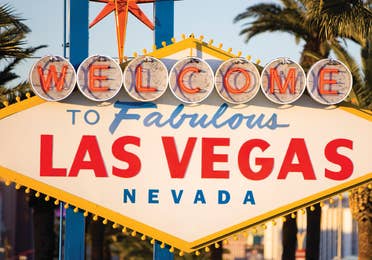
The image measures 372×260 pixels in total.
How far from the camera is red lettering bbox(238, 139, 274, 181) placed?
21.5m

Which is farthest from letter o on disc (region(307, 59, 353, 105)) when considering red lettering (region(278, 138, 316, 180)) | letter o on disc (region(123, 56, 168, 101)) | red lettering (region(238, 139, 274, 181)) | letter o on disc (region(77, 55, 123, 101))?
letter o on disc (region(77, 55, 123, 101))

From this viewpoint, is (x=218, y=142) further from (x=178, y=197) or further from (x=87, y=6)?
(x=87, y=6)

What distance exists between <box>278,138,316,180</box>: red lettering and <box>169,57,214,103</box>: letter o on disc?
2.48 metres

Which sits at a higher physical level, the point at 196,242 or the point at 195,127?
the point at 195,127

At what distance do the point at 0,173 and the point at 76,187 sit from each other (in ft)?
5.94

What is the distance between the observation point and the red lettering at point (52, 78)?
824 inches

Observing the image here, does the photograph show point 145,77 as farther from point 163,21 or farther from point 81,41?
point 81,41

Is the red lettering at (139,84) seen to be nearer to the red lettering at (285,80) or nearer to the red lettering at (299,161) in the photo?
the red lettering at (285,80)

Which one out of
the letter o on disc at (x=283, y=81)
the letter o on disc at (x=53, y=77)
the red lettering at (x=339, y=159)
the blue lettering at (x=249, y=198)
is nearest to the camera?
the letter o on disc at (x=53, y=77)

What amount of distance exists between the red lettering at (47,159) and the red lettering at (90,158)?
1.03 feet

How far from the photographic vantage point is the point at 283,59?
69.4 feet

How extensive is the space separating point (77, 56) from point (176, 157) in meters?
3.55

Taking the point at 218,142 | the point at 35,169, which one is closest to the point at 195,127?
the point at 218,142

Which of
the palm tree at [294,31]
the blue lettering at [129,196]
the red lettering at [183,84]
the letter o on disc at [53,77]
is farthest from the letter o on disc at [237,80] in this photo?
the palm tree at [294,31]
